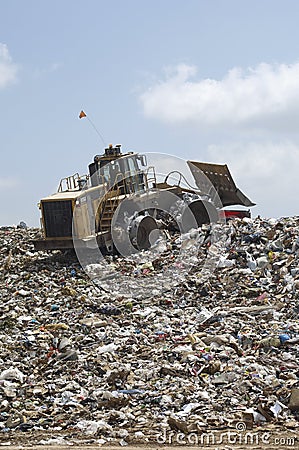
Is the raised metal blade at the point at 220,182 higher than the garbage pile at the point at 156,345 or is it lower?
higher

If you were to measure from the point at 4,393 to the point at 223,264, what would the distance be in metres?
5.59

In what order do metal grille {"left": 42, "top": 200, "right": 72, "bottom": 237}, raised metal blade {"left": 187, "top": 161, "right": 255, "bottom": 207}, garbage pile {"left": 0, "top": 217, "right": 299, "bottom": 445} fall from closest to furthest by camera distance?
garbage pile {"left": 0, "top": 217, "right": 299, "bottom": 445} < metal grille {"left": 42, "top": 200, "right": 72, "bottom": 237} < raised metal blade {"left": 187, "top": 161, "right": 255, "bottom": 207}

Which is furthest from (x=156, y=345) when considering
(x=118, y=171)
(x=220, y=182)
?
(x=220, y=182)

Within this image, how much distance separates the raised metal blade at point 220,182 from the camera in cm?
1497

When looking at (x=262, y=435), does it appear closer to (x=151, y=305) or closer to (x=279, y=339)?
(x=279, y=339)

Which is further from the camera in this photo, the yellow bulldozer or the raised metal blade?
the raised metal blade

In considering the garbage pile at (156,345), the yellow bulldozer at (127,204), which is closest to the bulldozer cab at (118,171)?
the yellow bulldozer at (127,204)

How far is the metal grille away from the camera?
13266 mm

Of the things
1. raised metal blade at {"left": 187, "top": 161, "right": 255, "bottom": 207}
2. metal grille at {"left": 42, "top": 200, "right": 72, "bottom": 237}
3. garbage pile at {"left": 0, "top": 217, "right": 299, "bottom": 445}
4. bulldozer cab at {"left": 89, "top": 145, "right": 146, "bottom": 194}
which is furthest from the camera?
raised metal blade at {"left": 187, "top": 161, "right": 255, "bottom": 207}

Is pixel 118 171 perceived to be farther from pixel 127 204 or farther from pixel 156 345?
pixel 156 345

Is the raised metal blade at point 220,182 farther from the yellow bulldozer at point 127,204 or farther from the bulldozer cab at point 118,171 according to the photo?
the bulldozer cab at point 118,171

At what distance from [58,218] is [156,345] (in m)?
5.33

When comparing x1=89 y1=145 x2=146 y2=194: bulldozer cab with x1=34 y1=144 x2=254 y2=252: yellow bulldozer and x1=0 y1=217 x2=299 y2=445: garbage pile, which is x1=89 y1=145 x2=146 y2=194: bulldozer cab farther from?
x1=0 y1=217 x2=299 y2=445: garbage pile

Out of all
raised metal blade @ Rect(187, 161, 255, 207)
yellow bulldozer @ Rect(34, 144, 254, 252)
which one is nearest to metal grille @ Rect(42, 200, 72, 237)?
yellow bulldozer @ Rect(34, 144, 254, 252)
